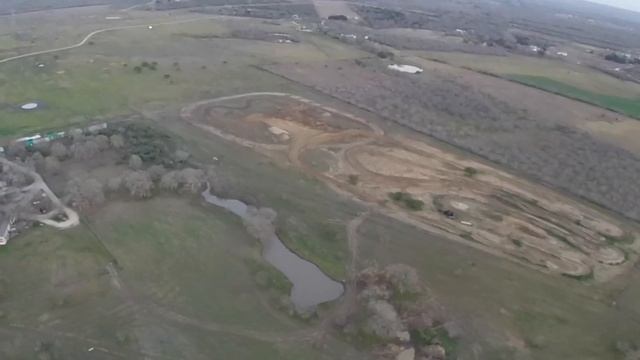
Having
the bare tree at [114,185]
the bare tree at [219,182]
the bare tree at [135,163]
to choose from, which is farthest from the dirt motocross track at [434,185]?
the bare tree at [114,185]

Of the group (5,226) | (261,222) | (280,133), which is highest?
(280,133)

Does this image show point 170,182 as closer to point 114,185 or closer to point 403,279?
point 114,185

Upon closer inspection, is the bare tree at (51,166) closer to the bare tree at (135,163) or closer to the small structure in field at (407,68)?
the bare tree at (135,163)

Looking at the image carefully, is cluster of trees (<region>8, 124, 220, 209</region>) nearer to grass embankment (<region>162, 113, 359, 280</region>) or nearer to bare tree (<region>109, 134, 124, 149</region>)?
bare tree (<region>109, 134, 124, 149</region>)

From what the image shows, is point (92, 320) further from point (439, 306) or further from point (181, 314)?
point (439, 306)

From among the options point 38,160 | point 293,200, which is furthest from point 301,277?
point 38,160

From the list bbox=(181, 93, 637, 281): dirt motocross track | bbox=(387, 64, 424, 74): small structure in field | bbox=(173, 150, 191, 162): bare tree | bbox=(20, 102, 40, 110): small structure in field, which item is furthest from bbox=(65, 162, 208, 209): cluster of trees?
bbox=(387, 64, 424, 74): small structure in field

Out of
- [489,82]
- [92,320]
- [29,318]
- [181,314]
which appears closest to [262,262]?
[181,314]
